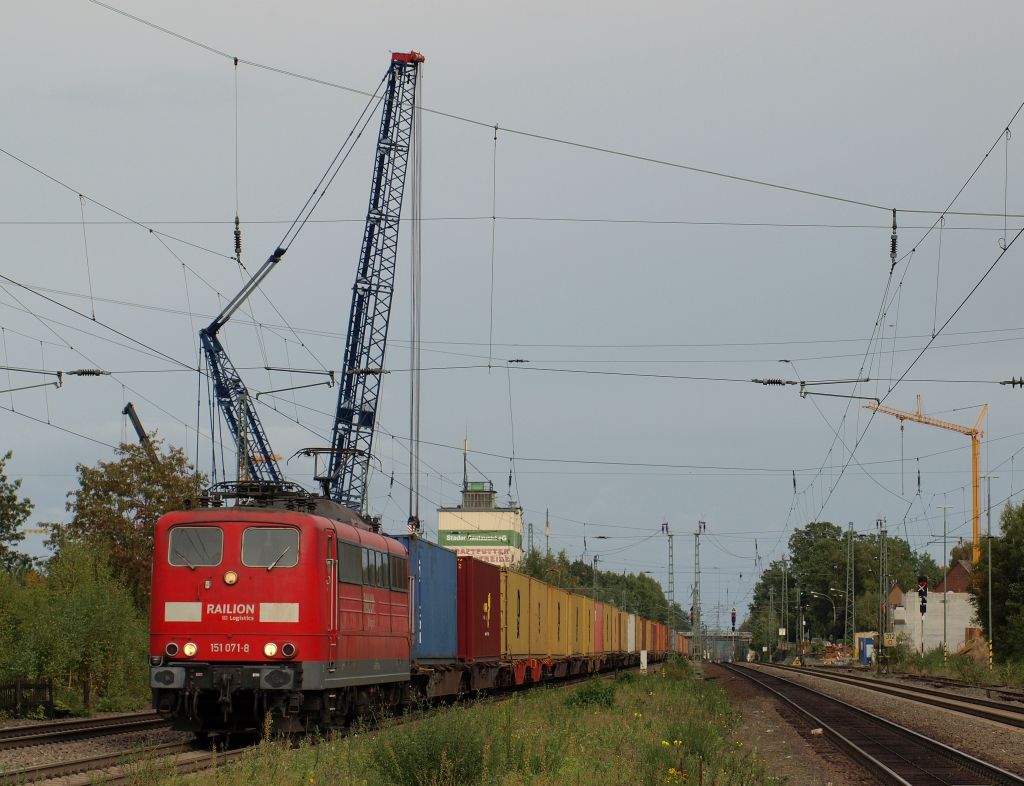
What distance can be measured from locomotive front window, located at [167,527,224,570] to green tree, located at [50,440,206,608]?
954 inches

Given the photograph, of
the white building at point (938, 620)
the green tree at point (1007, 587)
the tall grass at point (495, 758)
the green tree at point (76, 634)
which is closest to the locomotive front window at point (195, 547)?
the tall grass at point (495, 758)

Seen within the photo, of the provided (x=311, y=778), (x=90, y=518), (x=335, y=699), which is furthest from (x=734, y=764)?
(x=90, y=518)

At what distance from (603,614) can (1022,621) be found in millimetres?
21249

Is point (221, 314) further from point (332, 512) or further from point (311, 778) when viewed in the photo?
point (311, 778)

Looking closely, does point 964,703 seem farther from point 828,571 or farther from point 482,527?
point 828,571

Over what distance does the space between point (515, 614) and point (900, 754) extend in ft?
52.9

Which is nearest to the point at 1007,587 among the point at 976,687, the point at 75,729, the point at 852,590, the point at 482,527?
the point at 976,687

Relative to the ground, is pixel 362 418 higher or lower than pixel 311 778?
higher

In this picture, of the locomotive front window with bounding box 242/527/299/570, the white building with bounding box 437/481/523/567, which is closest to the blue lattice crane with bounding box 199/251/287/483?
the locomotive front window with bounding box 242/527/299/570

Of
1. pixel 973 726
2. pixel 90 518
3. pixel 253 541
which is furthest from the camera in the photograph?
pixel 90 518

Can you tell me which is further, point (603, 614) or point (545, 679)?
point (603, 614)

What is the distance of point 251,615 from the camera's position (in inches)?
754

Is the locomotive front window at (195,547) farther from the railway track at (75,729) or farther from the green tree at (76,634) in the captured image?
the green tree at (76,634)

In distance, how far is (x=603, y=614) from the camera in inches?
2413
